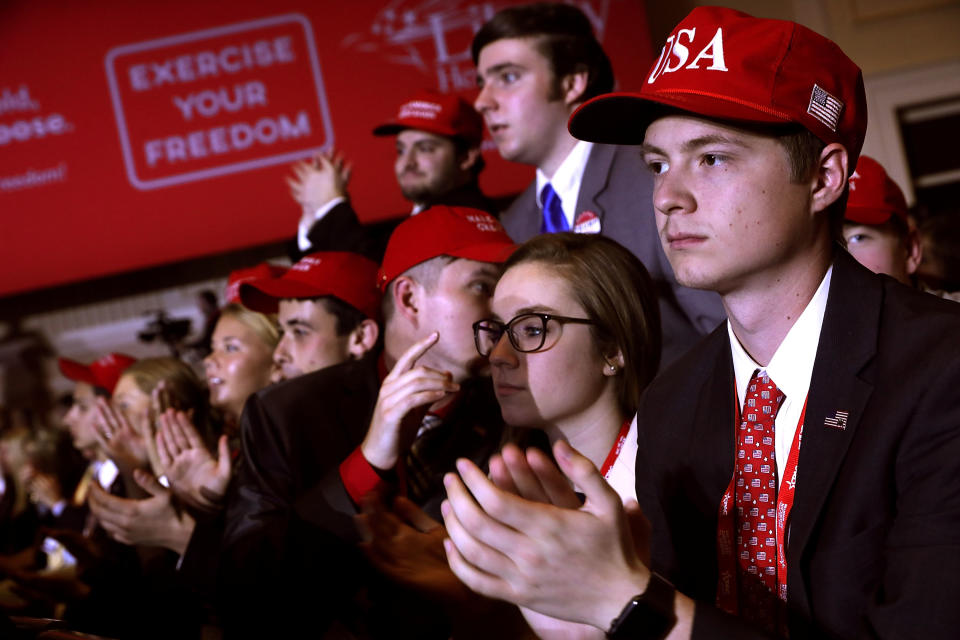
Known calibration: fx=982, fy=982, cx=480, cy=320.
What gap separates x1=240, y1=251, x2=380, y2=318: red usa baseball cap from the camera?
2.92 m

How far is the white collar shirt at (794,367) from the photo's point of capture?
1326 millimetres

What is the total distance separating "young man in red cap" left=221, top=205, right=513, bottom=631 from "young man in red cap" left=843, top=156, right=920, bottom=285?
3.17 feet

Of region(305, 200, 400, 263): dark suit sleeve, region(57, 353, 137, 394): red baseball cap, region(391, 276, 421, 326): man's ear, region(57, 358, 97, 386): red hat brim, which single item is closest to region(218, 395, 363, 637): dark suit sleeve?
region(391, 276, 421, 326): man's ear

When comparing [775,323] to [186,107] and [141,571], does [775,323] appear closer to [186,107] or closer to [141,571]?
[141,571]

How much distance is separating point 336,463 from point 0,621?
1.21 meters

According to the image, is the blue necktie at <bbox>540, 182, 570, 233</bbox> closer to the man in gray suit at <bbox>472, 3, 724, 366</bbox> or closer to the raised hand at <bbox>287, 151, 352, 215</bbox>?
the man in gray suit at <bbox>472, 3, 724, 366</bbox>

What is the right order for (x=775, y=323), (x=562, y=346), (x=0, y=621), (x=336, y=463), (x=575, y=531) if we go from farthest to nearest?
1. (x=336, y=463)
2. (x=562, y=346)
3. (x=775, y=323)
4. (x=0, y=621)
5. (x=575, y=531)

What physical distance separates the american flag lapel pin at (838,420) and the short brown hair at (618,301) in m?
0.79

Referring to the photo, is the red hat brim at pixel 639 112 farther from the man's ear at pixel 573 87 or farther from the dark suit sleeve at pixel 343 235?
the dark suit sleeve at pixel 343 235

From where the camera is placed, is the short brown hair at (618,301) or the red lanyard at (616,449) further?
the short brown hair at (618,301)

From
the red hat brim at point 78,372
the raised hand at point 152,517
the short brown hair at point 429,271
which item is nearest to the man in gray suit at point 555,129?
the short brown hair at point 429,271

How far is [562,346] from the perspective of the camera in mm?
1981

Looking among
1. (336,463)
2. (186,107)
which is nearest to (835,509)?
(336,463)

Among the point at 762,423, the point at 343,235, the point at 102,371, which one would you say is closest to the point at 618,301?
the point at 762,423
